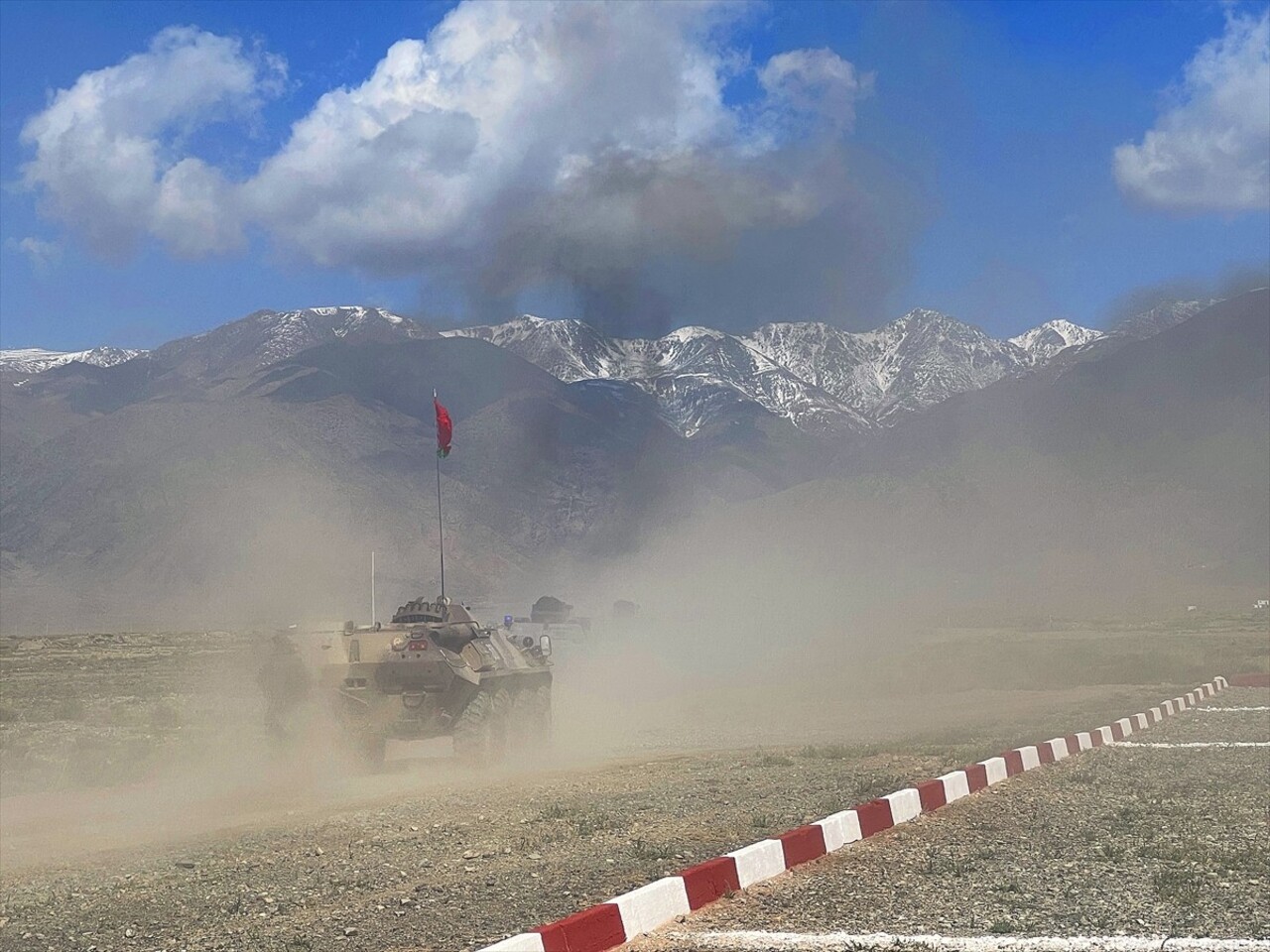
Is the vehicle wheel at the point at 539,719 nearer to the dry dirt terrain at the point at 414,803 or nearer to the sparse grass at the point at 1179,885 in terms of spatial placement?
the dry dirt terrain at the point at 414,803

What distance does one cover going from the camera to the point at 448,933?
827 cm

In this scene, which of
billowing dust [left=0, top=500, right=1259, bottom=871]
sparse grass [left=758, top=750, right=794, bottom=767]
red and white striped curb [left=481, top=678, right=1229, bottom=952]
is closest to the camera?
red and white striped curb [left=481, top=678, right=1229, bottom=952]

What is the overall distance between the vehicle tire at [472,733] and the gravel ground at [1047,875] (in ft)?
27.7

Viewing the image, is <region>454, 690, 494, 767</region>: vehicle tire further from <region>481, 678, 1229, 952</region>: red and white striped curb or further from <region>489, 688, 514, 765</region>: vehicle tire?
<region>481, 678, 1229, 952</region>: red and white striped curb

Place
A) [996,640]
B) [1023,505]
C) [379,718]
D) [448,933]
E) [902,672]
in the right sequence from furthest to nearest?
[1023,505] → [996,640] → [902,672] → [379,718] → [448,933]

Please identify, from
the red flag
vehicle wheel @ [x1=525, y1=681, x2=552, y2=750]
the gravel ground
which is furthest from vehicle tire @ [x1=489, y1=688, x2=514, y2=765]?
the gravel ground

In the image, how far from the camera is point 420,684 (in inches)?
780

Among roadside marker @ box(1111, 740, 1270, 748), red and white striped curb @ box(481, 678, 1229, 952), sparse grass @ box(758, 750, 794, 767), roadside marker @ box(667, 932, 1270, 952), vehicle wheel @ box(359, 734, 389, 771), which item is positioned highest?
vehicle wheel @ box(359, 734, 389, 771)

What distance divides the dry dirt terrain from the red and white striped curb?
2.66 ft

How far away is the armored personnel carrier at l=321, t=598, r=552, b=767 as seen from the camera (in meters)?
19.8

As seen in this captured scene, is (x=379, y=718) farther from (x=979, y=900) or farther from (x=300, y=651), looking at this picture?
(x=979, y=900)

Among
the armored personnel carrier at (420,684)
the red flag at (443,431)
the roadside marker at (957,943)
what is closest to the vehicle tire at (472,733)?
the armored personnel carrier at (420,684)

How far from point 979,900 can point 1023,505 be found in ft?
480

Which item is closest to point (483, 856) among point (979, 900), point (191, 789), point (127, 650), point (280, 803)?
point (979, 900)
